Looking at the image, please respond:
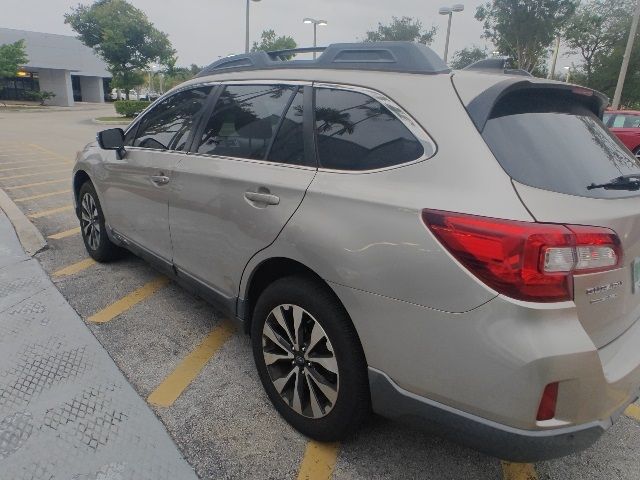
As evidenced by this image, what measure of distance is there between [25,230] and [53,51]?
5269 centimetres

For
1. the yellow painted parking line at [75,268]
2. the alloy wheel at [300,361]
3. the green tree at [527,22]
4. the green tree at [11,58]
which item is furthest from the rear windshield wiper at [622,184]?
the green tree at [11,58]

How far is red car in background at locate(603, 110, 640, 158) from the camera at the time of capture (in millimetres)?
12754

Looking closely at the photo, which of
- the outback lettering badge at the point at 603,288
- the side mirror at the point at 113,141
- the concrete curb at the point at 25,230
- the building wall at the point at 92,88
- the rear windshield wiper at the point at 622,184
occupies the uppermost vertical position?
the building wall at the point at 92,88

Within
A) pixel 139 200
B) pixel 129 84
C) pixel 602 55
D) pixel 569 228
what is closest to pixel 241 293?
pixel 139 200

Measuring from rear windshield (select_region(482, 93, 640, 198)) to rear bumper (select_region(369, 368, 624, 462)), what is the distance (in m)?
0.84

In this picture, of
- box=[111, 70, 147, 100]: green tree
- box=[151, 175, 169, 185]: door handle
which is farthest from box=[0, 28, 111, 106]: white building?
box=[151, 175, 169, 185]: door handle

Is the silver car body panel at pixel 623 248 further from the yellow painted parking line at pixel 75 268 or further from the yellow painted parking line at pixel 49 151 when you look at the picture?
the yellow painted parking line at pixel 49 151

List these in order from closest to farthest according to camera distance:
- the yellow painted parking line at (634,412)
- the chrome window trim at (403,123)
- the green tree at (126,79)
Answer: the chrome window trim at (403,123) < the yellow painted parking line at (634,412) < the green tree at (126,79)

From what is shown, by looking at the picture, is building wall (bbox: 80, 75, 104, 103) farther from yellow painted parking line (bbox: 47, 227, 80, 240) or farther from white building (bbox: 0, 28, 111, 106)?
yellow painted parking line (bbox: 47, 227, 80, 240)

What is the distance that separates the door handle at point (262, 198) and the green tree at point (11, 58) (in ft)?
155

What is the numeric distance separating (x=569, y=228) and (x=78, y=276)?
13.3 feet

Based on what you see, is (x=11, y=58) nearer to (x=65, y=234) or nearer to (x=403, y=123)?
(x=65, y=234)

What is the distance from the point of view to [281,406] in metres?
2.42

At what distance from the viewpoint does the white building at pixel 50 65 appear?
46688 millimetres
